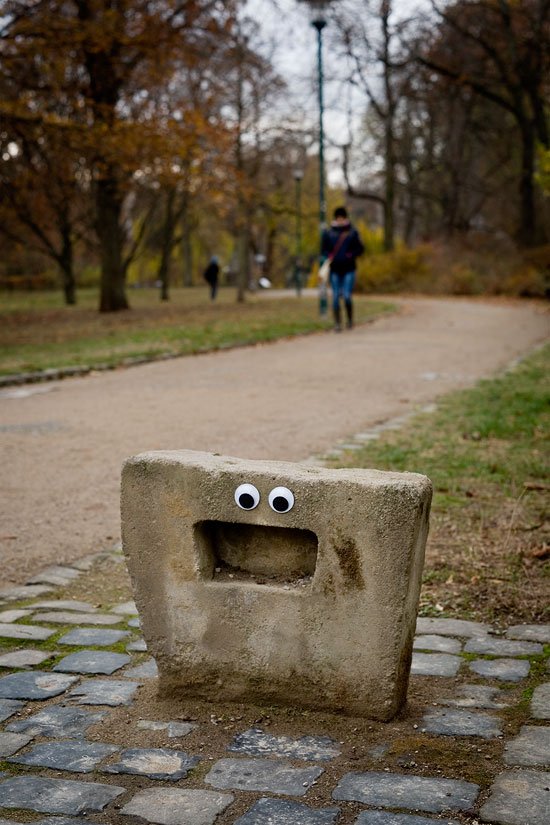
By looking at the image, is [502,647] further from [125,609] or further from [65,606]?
[65,606]

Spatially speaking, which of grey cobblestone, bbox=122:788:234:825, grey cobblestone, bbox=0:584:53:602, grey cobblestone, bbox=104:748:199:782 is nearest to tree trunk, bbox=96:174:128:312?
grey cobblestone, bbox=0:584:53:602

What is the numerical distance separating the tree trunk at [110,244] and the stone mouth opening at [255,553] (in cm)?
2478

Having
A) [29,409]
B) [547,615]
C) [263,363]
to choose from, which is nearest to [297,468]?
[547,615]

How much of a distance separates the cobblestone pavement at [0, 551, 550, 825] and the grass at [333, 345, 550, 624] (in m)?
0.44

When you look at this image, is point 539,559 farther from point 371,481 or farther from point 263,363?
point 263,363

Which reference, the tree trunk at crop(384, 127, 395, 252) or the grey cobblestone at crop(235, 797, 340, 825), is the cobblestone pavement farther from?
the tree trunk at crop(384, 127, 395, 252)

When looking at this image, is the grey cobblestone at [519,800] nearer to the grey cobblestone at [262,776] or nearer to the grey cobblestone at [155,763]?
the grey cobblestone at [262,776]

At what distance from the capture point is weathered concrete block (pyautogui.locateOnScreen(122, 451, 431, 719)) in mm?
3371

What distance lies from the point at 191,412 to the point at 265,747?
7.20 m

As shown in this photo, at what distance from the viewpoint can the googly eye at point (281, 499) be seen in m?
3.43

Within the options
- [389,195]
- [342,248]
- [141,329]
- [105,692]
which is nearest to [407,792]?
[105,692]

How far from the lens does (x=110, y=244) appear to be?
28453mm

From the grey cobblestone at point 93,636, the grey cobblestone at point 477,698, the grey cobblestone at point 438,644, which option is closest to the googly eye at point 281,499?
the grey cobblestone at point 477,698

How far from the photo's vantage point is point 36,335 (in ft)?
72.9
